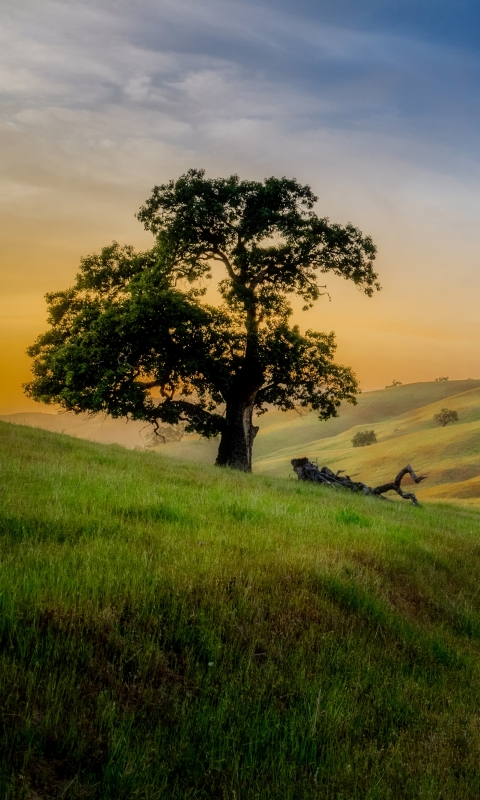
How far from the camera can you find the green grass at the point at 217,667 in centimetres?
325

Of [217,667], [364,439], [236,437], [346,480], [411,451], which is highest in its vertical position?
[236,437]

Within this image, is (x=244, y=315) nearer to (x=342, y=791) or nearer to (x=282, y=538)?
(x=282, y=538)

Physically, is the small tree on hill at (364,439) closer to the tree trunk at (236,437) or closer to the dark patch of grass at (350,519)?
the tree trunk at (236,437)

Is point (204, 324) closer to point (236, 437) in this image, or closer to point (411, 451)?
point (236, 437)

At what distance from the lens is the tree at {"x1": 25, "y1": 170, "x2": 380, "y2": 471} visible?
27234mm

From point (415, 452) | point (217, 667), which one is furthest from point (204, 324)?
point (415, 452)

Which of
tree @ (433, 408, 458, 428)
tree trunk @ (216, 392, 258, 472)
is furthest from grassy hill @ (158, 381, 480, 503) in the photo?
tree trunk @ (216, 392, 258, 472)

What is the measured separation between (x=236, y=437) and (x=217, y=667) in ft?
88.0

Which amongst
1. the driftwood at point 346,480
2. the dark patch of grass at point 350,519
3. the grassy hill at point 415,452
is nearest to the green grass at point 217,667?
the dark patch of grass at point 350,519

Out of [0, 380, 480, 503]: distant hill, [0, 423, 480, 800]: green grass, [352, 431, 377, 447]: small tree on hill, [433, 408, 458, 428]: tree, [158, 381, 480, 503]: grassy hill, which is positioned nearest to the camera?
[0, 423, 480, 800]: green grass

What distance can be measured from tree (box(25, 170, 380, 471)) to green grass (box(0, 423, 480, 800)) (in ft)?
65.2

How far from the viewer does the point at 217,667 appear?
4355 millimetres

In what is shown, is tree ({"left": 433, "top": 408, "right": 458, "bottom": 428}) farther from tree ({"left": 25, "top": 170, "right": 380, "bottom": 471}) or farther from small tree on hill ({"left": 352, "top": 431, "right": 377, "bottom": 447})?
tree ({"left": 25, "top": 170, "right": 380, "bottom": 471})

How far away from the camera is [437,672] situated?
17.7ft
